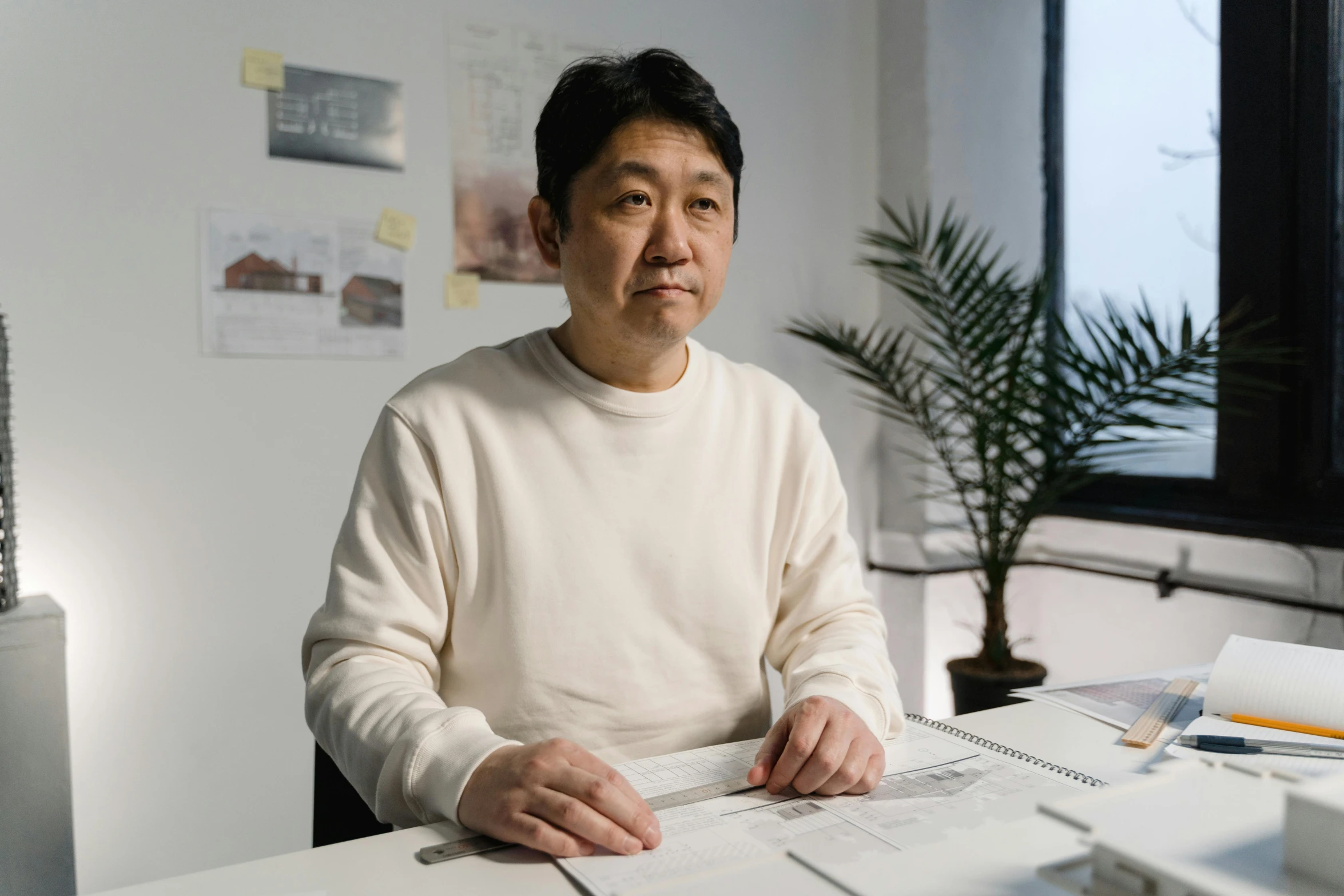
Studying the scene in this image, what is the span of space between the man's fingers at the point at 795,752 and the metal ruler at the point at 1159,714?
372 millimetres

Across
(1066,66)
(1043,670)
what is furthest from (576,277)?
(1066,66)

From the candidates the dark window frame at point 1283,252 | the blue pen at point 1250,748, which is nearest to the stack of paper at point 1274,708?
the blue pen at point 1250,748

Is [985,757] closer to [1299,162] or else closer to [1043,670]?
[1043,670]

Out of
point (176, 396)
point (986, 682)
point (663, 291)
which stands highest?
point (663, 291)

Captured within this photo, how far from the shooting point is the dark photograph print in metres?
2.26

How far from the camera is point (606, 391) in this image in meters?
1.30

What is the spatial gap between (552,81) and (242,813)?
1983mm

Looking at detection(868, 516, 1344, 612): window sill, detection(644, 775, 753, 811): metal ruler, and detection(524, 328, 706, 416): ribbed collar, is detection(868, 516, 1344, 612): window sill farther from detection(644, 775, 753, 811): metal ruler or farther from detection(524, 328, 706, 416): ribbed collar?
detection(644, 775, 753, 811): metal ruler

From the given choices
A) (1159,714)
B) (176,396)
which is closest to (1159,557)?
(1159,714)

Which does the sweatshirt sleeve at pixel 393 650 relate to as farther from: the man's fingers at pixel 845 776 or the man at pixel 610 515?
the man's fingers at pixel 845 776

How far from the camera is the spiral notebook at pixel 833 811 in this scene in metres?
0.75

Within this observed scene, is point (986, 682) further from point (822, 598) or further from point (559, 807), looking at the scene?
point (559, 807)

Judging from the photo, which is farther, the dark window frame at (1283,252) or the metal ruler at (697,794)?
the dark window frame at (1283,252)

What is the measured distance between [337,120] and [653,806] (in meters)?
1.98
